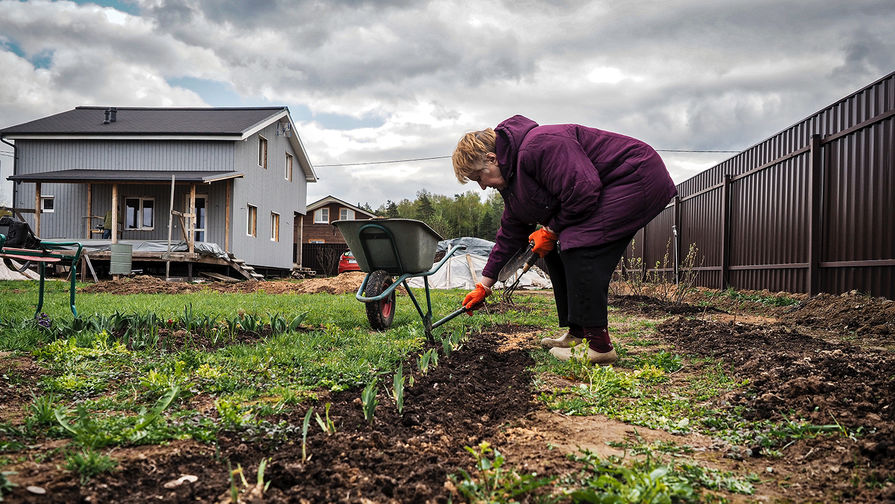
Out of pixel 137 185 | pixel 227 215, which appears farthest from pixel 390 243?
pixel 137 185

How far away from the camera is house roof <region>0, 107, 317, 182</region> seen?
1688 centimetres

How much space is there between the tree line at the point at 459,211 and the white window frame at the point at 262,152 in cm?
2231

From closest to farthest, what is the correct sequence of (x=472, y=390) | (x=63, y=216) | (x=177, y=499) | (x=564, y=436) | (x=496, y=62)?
(x=177, y=499), (x=564, y=436), (x=472, y=390), (x=63, y=216), (x=496, y=62)

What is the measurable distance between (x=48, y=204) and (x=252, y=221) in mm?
6409

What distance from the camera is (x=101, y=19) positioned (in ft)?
46.0

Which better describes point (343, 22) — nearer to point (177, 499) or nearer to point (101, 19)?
point (101, 19)

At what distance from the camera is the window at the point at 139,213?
1744 cm

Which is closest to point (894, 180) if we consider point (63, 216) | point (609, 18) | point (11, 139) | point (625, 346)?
point (625, 346)

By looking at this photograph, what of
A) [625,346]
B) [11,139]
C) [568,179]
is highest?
[11,139]

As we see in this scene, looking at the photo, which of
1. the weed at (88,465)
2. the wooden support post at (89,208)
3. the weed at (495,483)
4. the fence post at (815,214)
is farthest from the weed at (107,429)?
the wooden support post at (89,208)

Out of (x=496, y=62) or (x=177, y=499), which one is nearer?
(x=177, y=499)

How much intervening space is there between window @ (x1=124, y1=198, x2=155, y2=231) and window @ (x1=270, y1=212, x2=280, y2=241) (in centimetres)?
415

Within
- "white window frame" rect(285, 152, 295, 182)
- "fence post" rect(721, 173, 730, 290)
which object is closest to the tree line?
"white window frame" rect(285, 152, 295, 182)

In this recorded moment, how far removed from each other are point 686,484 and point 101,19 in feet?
56.7
